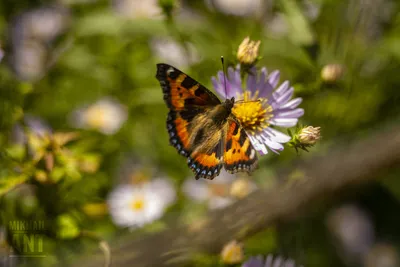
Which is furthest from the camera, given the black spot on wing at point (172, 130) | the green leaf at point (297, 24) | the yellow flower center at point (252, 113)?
the green leaf at point (297, 24)

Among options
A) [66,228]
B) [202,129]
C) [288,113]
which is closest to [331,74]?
[288,113]

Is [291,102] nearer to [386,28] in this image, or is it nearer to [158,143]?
[158,143]

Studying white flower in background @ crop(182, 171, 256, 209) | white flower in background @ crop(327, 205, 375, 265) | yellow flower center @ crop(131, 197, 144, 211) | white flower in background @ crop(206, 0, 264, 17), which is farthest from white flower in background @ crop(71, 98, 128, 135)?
white flower in background @ crop(327, 205, 375, 265)

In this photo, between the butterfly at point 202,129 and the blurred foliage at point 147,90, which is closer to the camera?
the butterfly at point 202,129

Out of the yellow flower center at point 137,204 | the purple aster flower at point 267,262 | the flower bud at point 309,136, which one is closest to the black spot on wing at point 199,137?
the flower bud at point 309,136

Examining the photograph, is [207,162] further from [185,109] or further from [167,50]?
[167,50]

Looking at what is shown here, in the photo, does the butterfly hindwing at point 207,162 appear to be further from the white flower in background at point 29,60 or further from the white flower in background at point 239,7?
the white flower in background at point 239,7
